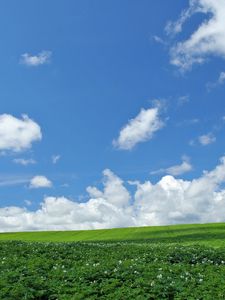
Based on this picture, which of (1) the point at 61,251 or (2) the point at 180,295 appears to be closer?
(2) the point at 180,295

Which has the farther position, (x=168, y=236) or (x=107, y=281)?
(x=168, y=236)

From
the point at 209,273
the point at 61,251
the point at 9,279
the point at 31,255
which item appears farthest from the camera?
the point at 61,251

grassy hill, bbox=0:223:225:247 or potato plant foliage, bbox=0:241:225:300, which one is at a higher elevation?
grassy hill, bbox=0:223:225:247

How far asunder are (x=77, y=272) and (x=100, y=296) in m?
3.07

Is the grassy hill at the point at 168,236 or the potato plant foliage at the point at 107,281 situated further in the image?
the grassy hill at the point at 168,236

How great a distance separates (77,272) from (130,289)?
3424 millimetres

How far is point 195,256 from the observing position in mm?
27281

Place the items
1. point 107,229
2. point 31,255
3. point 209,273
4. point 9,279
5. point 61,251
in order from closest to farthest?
point 9,279
point 209,273
point 31,255
point 61,251
point 107,229

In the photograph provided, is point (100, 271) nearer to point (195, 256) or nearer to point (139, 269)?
point (139, 269)

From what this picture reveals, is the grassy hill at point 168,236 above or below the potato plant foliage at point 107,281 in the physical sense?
above

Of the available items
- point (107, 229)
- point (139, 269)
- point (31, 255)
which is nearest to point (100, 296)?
point (139, 269)

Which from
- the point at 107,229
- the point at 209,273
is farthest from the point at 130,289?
the point at 107,229

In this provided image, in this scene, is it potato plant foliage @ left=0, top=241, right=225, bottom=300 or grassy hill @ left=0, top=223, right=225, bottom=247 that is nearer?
potato plant foliage @ left=0, top=241, right=225, bottom=300

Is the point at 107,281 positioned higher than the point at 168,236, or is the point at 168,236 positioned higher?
the point at 168,236
